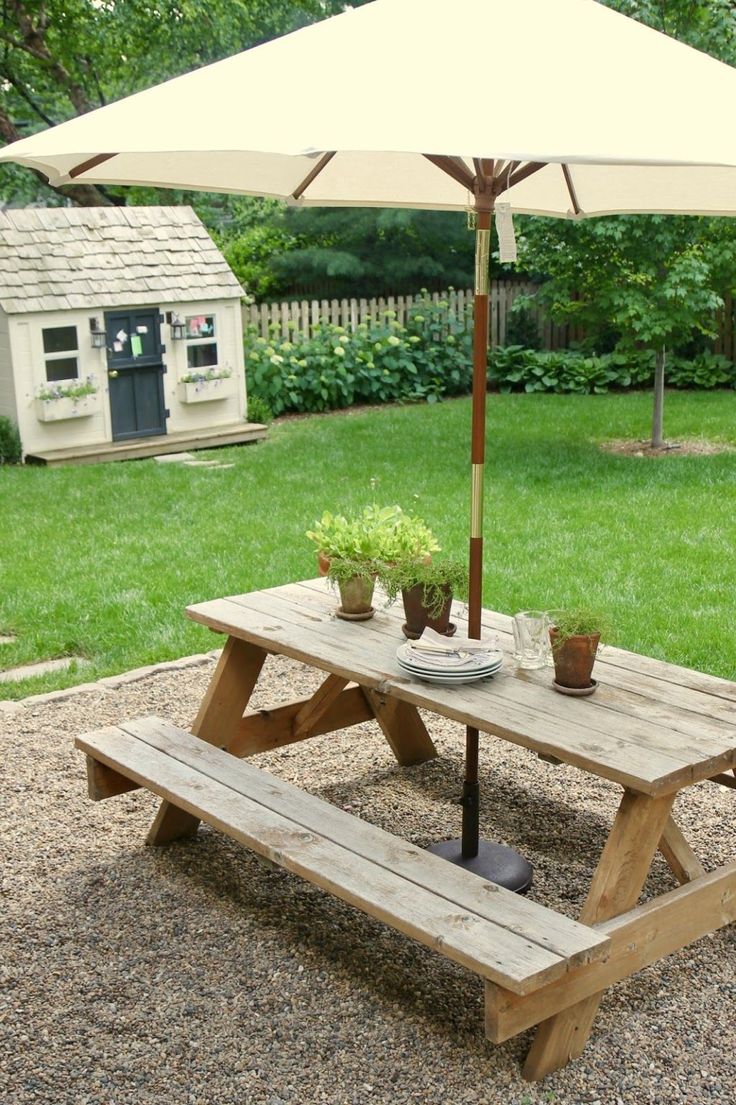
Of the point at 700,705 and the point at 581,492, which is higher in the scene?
the point at 700,705

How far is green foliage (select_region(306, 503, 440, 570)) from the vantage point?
409 cm

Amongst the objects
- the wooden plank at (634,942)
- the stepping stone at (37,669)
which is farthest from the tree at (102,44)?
the wooden plank at (634,942)

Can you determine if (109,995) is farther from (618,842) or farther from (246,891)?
(618,842)

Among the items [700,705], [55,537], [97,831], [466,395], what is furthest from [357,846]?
[466,395]

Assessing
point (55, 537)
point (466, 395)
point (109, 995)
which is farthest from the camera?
point (466, 395)

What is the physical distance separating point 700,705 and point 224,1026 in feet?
5.16

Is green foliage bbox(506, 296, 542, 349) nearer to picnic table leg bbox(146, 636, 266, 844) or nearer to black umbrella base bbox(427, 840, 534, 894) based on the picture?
picnic table leg bbox(146, 636, 266, 844)

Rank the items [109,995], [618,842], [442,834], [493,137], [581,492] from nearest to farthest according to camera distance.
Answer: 1. [493,137]
2. [618,842]
3. [109,995]
4. [442,834]
5. [581,492]

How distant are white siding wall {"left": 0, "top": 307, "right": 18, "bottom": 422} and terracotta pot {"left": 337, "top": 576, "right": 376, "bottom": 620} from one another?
24.4ft

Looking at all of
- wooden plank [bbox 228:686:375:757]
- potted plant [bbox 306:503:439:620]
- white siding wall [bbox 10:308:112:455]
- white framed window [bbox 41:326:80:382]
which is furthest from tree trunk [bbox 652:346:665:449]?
potted plant [bbox 306:503:439:620]

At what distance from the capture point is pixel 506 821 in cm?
452

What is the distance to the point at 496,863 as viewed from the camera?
400 centimetres

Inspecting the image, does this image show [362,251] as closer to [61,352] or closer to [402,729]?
[61,352]

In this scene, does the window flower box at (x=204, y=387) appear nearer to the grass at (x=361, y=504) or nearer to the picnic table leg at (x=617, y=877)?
the grass at (x=361, y=504)
